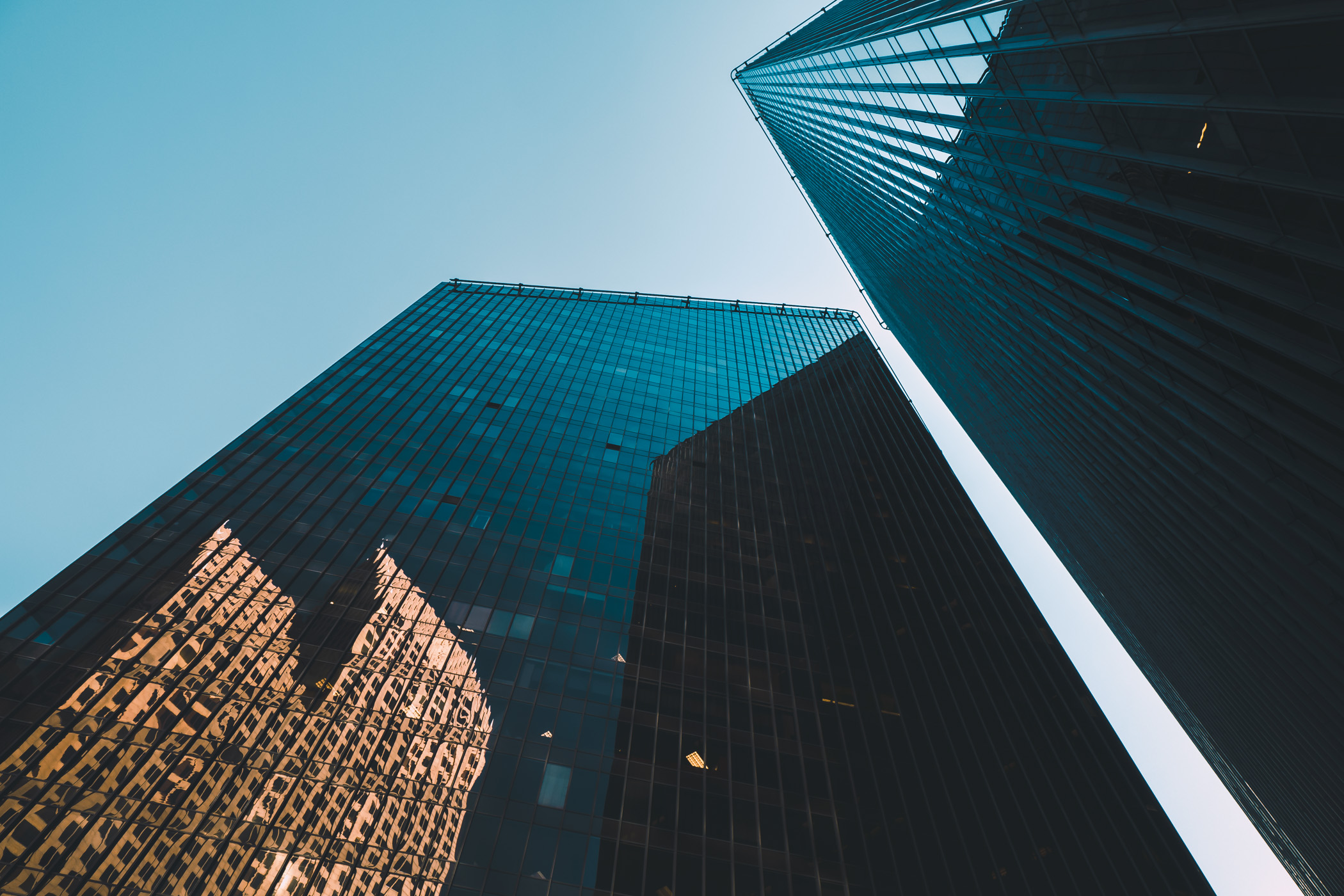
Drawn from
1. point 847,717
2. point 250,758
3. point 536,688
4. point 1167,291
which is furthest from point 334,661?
point 1167,291

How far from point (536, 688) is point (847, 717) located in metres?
19.8

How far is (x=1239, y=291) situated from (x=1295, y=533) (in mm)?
10314

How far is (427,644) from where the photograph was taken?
1491 inches

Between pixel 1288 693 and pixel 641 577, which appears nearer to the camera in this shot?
pixel 1288 693

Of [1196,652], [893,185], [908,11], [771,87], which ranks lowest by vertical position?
[1196,652]

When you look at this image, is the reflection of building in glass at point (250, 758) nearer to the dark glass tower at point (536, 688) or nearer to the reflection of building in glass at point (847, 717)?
the dark glass tower at point (536, 688)

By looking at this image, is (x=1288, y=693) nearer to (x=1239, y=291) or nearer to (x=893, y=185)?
(x=1239, y=291)

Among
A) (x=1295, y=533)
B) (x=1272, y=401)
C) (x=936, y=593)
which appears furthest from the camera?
(x=936, y=593)

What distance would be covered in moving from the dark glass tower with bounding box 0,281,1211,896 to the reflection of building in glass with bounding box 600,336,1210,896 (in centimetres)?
20

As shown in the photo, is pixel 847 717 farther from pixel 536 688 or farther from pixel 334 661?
pixel 334 661

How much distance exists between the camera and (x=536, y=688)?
123ft

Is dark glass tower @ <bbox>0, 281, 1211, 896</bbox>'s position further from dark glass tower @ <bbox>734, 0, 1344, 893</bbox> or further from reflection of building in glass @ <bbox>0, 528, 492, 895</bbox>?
dark glass tower @ <bbox>734, 0, 1344, 893</bbox>

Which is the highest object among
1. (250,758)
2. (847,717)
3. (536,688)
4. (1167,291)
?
(1167,291)

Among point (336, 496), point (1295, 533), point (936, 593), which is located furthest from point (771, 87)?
point (1295, 533)
